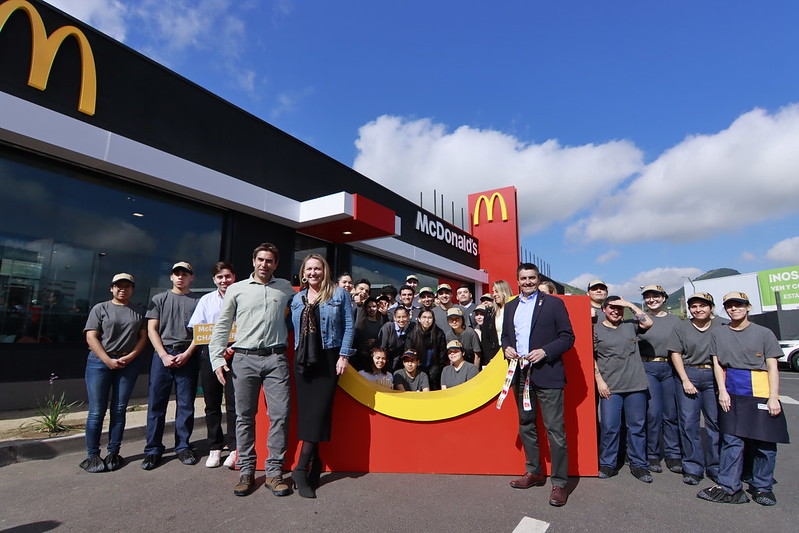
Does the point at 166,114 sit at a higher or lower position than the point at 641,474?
higher

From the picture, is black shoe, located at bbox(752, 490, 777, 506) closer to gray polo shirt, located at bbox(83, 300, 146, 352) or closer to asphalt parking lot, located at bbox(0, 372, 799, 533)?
asphalt parking lot, located at bbox(0, 372, 799, 533)

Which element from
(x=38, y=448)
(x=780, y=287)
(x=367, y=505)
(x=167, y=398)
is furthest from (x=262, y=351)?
(x=780, y=287)

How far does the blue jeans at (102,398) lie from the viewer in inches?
139

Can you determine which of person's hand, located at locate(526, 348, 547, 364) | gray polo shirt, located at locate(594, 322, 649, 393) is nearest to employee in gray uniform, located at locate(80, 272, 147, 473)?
person's hand, located at locate(526, 348, 547, 364)

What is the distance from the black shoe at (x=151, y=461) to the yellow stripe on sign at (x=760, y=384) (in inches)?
193

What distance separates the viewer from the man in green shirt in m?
3.08

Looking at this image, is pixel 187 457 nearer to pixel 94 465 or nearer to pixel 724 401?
pixel 94 465

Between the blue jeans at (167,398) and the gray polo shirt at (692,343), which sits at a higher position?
the gray polo shirt at (692,343)

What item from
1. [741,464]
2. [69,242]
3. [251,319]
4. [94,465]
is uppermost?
[69,242]

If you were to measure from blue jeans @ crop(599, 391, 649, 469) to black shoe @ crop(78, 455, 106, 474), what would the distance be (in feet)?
14.2

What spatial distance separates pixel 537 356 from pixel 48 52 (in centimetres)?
684

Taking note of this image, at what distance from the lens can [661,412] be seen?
147 inches

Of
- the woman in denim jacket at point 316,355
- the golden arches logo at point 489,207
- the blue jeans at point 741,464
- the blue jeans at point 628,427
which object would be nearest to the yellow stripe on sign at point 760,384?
the blue jeans at point 741,464

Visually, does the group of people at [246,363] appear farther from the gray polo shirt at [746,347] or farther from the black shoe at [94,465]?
the gray polo shirt at [746,347]
